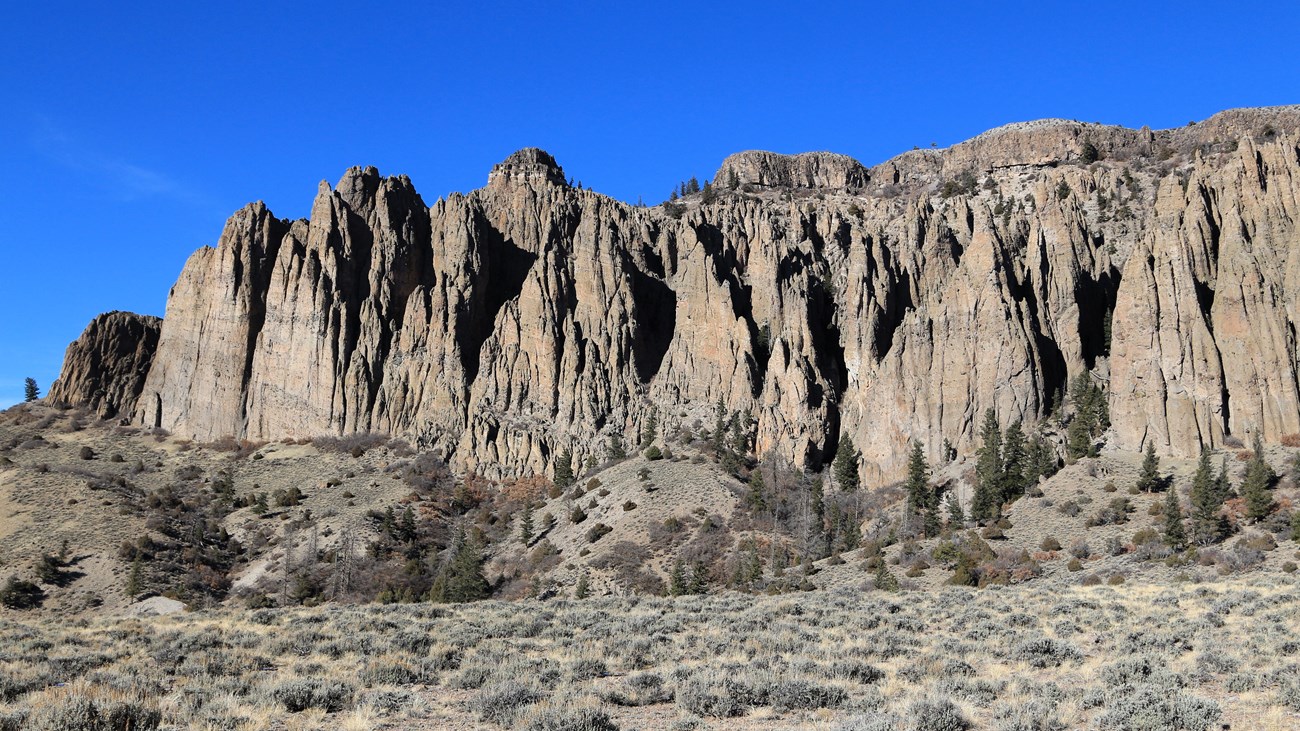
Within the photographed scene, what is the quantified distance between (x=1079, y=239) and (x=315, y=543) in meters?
74.6

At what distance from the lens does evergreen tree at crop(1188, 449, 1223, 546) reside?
157 ft

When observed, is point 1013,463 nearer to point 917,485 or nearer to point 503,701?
point 917,485

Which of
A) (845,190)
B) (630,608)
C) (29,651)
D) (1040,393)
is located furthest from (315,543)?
(845,190)

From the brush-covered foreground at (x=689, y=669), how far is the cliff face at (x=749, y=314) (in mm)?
43236

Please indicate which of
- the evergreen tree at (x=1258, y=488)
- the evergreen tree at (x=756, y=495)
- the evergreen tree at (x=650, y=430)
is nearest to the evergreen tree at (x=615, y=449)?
the evergreen tree at (x=650, y=430)

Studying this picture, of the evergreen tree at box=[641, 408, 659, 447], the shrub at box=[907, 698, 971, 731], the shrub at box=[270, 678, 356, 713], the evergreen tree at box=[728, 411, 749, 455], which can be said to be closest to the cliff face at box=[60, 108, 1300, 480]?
the evergreen tree at box=[641, 408, 659, 447]

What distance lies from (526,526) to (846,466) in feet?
88.0

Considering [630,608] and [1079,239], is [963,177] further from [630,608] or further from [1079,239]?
[630,608]

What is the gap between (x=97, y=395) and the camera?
110438 mm

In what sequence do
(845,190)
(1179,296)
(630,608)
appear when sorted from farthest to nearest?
(845,190) < (1179,296) < (630,608)

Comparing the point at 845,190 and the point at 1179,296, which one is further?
the point at 845,190

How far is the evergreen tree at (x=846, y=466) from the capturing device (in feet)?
249

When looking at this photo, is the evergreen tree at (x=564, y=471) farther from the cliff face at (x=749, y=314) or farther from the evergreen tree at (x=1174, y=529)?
the evergreen tree at (x=1174, y=529)

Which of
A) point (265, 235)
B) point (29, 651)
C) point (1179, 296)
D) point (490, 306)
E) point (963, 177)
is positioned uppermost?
point (963, 177)
